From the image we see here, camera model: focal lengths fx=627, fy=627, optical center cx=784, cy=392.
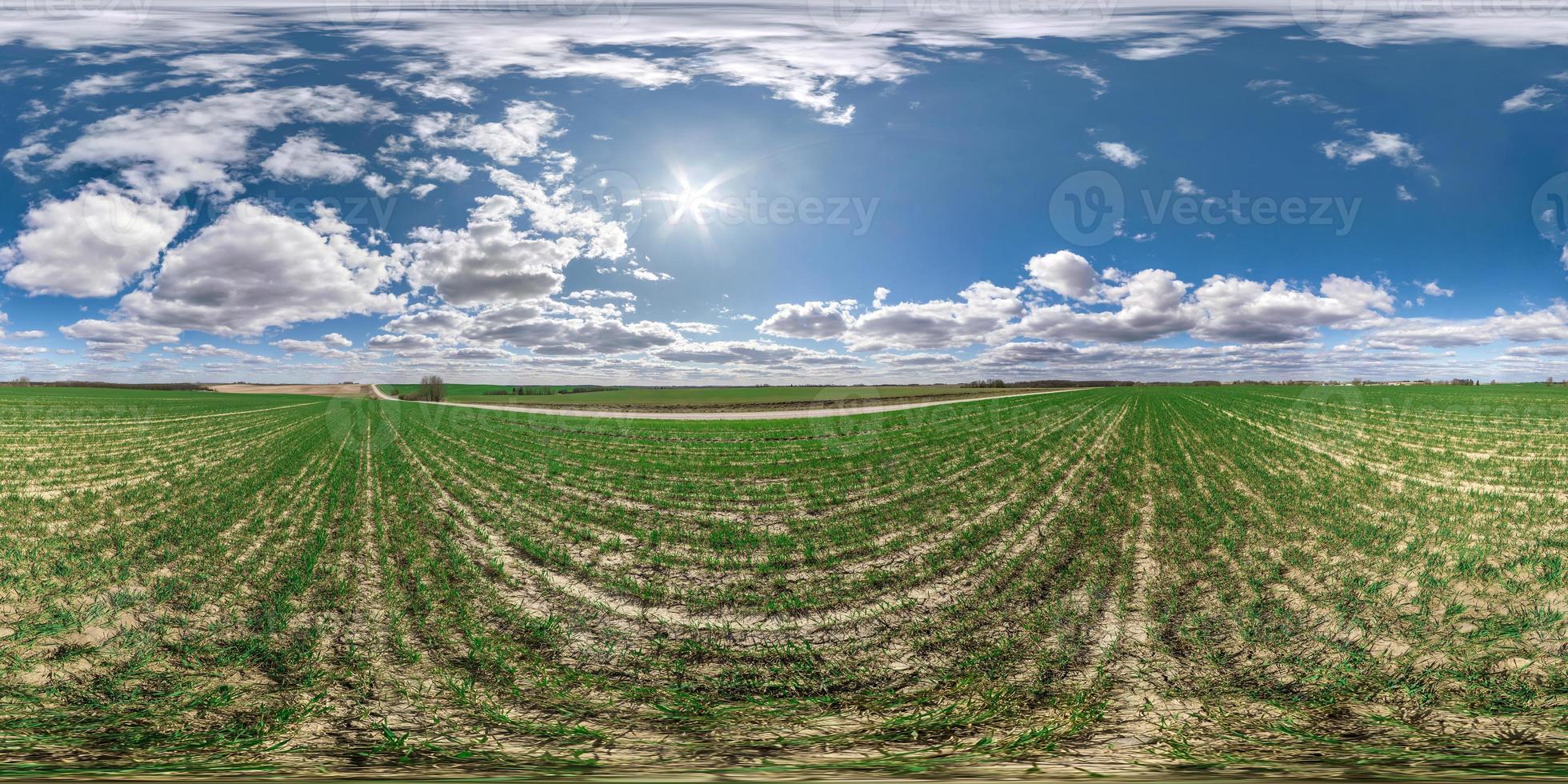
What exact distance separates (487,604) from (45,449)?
Result: 21.9 meters

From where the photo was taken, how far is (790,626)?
4.79 metres

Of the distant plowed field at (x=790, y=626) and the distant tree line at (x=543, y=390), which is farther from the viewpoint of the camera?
the distant tree line at (x=543, y=390)

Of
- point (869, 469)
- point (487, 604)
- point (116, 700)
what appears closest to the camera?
point (116, 700)

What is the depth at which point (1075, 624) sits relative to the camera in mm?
4715

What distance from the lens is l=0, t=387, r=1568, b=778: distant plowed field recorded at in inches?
120

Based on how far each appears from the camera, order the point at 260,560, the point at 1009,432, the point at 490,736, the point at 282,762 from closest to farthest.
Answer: the point at 282,762, the point at 490,736, the point at 260,560, the point at 1009,432

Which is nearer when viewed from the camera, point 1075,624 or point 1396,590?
point 1075,624

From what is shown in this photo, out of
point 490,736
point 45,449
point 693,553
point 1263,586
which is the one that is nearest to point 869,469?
point 693,553

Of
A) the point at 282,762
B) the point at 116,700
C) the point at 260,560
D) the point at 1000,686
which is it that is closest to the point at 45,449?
the point at 260,560

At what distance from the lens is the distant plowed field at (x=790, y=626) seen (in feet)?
9.98

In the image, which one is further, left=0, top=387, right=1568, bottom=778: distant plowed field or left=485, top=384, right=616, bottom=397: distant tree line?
left=485, top=384, right=616, bottom=397: distant tree line

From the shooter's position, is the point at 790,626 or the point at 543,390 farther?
the point at 543,390

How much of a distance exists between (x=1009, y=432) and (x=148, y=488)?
22861mm

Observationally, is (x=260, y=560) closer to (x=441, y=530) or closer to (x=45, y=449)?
(x=441, y=530)
